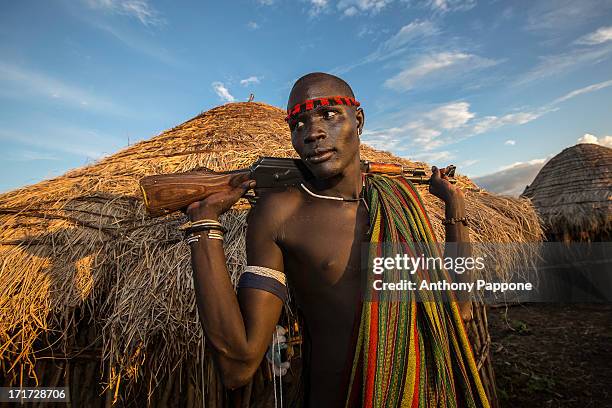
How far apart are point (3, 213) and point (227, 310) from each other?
13.6ft

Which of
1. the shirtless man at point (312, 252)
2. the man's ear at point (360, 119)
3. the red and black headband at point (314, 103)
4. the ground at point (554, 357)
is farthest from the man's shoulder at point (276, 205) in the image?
the ground at point (554, 357)

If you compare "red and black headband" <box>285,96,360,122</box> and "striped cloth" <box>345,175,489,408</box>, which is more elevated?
"red and black headband" <box>285,96,360,122</box>

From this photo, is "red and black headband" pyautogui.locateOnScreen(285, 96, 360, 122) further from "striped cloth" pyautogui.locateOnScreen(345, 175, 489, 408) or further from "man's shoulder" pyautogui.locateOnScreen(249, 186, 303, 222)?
"striped cloth" pyautogui.locateOnScreen(345, 175, 489, 408)

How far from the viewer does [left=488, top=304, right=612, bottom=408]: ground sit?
5711 millimetres

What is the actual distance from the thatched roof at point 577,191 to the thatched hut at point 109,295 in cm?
891

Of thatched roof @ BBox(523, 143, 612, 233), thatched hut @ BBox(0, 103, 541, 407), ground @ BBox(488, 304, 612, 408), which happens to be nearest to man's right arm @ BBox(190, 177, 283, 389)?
thatched hut @ BBox(0, 103, 541, 407)

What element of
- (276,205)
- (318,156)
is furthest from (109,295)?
(318,156)

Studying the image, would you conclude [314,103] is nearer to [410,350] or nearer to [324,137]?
[324,137]

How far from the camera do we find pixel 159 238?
134 inches

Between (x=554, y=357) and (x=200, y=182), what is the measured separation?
8.37 meters

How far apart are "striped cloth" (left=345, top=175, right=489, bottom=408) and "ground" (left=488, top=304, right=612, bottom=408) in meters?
2.83

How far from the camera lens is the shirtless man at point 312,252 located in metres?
1.45

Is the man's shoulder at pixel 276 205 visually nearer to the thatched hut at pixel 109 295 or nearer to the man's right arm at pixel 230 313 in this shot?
the man's right arm at pixel 230 313

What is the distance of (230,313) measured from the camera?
1374mm
